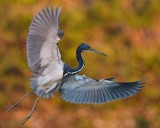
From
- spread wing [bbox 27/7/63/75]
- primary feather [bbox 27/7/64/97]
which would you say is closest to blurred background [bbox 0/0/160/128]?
primary feather [bbox 27/7/64/97]

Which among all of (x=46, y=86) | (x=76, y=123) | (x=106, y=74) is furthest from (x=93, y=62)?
(x=46, y=86)

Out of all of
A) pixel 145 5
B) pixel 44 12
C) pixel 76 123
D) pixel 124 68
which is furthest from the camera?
pixel 145 5

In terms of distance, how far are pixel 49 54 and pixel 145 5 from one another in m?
6.23

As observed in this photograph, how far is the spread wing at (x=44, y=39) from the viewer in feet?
25.6

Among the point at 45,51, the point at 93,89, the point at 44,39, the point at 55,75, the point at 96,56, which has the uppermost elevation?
the point at 44,39

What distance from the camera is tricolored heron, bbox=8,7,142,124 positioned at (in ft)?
25.8

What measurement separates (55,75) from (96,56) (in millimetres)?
4928

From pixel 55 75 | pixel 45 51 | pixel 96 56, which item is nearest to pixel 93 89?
pixel 55 75

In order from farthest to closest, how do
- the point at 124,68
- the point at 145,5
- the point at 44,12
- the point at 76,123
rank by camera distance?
the point at 145,5 → the point at 124,68 → the point at 76,123 → the point at 44,12

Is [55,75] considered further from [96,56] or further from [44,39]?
[96,56]

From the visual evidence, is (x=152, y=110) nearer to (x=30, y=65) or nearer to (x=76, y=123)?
(x=76, y=123)

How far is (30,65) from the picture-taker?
8117 millimetres

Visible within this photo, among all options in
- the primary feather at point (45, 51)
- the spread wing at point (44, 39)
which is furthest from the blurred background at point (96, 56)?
the spread wing at point (44, 39)

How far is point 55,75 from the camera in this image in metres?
8.11
